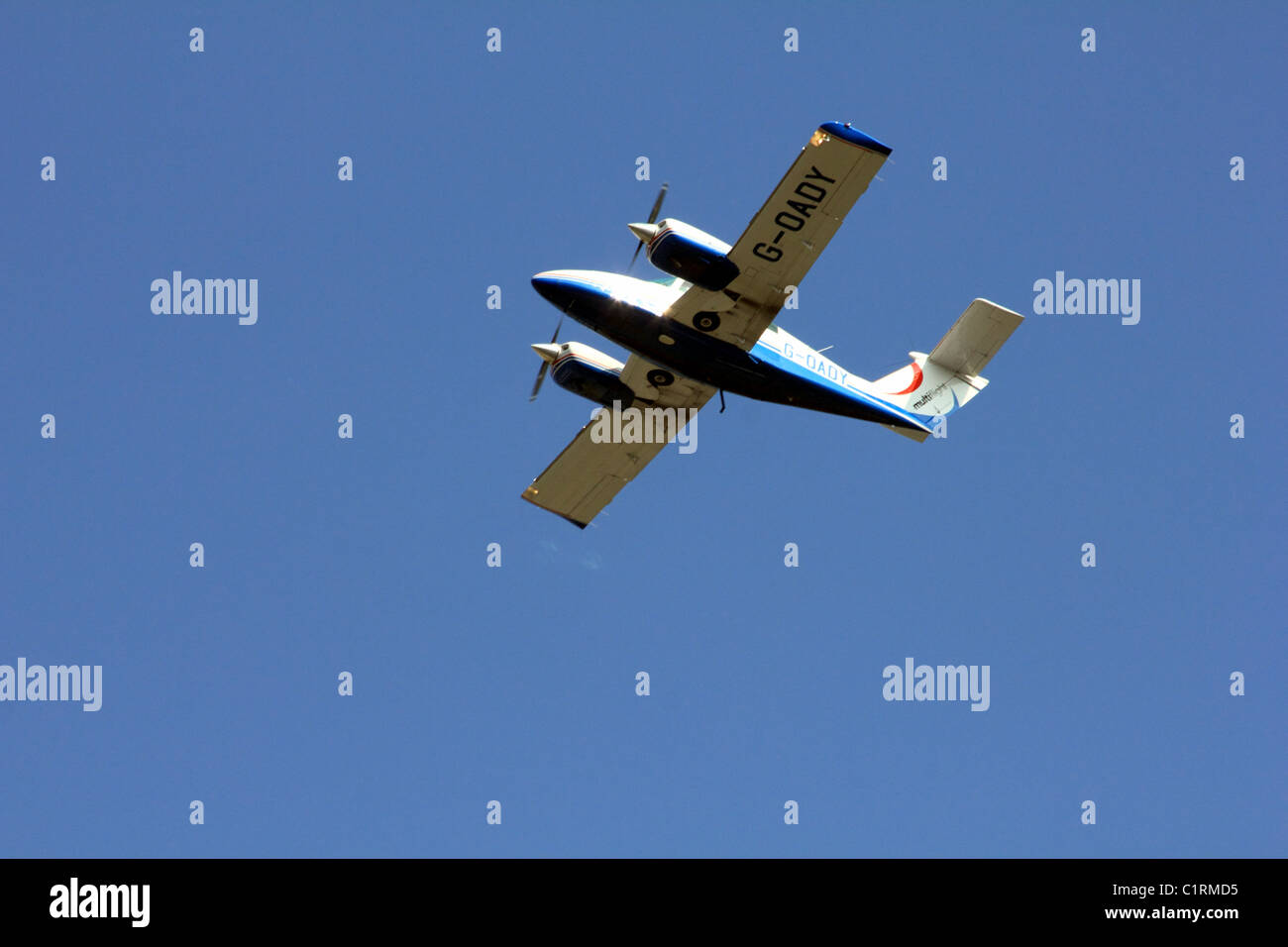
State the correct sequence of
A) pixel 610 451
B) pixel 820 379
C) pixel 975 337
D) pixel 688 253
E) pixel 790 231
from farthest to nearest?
pixel 610 451 → pixel 975 337 → pixel 820 379 → pixel 688 253 → pixel 790 231

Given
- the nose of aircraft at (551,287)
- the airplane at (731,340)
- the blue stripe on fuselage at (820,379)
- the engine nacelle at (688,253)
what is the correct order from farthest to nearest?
the blue stripe on fuselage at (820,379)
the nose of aircraft at (551,287)
the engine nacelle at (688,253)
the airplane at (731,340)

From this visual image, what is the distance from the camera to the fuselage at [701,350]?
30516 mm

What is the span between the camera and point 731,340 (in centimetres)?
3109

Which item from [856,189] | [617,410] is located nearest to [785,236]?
[856,189]

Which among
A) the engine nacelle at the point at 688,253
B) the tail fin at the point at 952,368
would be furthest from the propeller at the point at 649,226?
the tail fin at the point at 952,368

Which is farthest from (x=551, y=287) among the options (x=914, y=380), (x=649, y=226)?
(x=914, y=380)

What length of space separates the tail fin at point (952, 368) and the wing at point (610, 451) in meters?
5.39

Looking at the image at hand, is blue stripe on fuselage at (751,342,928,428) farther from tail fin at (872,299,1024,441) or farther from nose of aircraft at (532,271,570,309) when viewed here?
nose of aircraft at (532,271,570,309)

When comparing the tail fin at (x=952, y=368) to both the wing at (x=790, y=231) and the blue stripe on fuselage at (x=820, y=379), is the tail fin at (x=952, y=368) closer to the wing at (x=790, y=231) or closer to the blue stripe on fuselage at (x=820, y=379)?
the blue stripe on fuselage at (x=820, y=379)

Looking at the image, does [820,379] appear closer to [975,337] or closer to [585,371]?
[975,337]

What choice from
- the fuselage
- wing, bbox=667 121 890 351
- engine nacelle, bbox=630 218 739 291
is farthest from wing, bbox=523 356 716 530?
engine nacelle, bbox=630 218 739 291

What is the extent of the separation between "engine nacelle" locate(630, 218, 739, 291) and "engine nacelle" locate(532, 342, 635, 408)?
4730 mm

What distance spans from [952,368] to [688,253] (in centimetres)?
957

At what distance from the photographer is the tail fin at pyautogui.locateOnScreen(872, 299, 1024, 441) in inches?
1337
